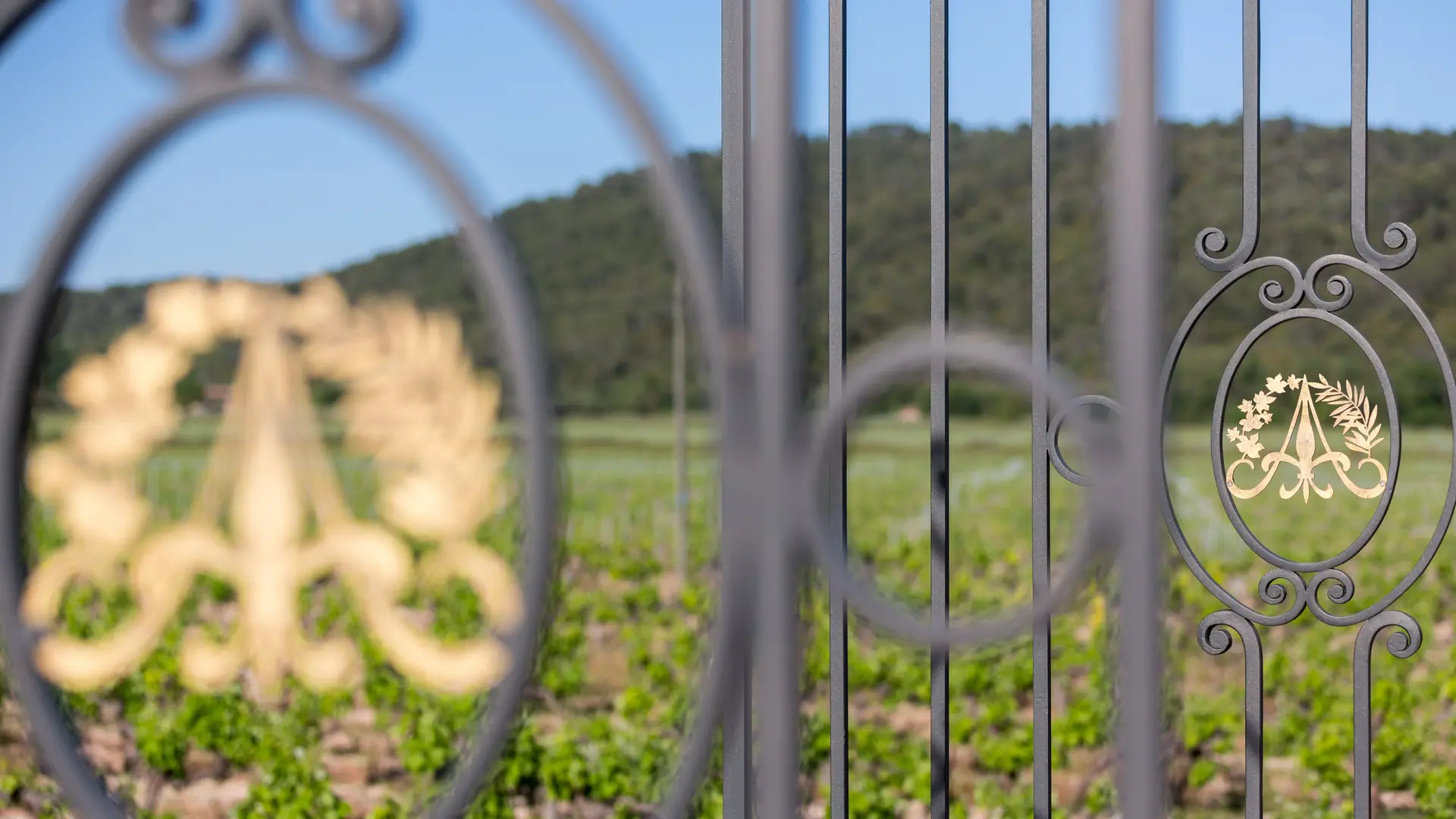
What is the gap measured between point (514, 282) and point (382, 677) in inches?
134

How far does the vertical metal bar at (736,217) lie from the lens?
915 millimetres

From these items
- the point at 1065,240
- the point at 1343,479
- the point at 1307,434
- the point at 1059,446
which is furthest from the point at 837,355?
the point at 1065,240

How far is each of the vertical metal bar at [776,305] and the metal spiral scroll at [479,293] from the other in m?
0.03

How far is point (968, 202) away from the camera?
388 inches

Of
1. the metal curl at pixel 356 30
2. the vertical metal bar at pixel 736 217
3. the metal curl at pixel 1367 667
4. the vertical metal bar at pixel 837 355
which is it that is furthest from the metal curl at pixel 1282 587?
the metal curl at pixel 356 30

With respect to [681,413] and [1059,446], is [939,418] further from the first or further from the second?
[681,413]

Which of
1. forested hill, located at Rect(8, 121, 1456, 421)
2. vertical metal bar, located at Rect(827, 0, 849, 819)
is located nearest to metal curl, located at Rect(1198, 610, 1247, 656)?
vertical metal bar, located at Rect(827, 0, 849, 819)

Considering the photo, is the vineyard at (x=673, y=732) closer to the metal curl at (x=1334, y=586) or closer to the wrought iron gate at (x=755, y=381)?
the metal curl at (x=1334, y=586)

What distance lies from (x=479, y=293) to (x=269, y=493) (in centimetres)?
23

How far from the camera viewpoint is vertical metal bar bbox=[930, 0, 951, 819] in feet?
4.44

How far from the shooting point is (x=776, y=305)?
2.61ft

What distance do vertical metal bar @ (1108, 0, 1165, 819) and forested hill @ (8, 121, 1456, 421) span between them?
4412 mm

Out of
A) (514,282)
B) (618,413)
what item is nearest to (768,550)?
(514,282)

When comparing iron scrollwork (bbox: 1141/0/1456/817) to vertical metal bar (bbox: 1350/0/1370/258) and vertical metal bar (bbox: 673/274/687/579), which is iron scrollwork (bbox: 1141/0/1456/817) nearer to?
vertical metal bar (bbox: 1350/0/1370/258)
